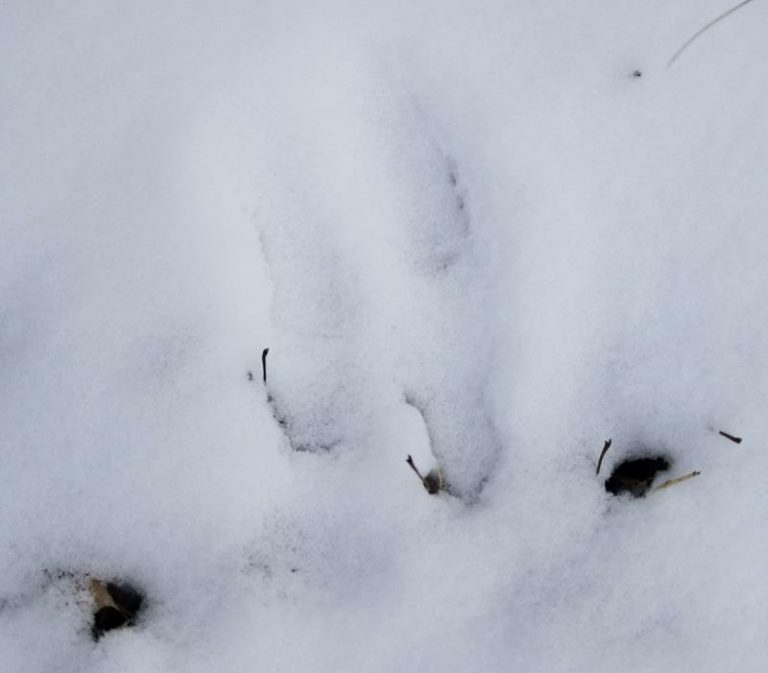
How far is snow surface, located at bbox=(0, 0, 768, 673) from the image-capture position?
1371 millimetres

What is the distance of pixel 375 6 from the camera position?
61.5 inches

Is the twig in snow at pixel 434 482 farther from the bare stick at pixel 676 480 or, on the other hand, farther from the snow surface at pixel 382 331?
the bare stick at pixel 676 480

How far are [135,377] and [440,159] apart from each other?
2.41 feet

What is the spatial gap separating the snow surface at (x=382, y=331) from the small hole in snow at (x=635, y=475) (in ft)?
0.08

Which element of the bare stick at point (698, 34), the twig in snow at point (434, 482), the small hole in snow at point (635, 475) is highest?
the bare stick at point (698, 34)

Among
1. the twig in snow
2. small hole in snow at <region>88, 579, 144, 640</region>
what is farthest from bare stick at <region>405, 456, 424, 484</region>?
small hole in snow at <region>88, 579, 144, 640</region>

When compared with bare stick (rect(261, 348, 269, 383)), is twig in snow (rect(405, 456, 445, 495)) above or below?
below

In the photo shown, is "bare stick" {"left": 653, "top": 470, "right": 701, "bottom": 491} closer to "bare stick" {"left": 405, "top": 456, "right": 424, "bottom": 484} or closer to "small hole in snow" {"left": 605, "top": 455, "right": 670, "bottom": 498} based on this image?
"small hole in snow" {"left": 605, "top": 455, "right": 670, "bottom": 498}

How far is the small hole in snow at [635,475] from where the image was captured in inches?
54.7

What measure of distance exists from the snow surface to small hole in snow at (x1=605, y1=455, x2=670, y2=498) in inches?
0.9

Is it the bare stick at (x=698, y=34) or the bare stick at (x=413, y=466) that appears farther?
the bare stick at (x=698, y=34)

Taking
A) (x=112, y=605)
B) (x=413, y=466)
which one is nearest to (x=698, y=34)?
(x=413, y=466)

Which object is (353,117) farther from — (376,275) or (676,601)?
(676,601)

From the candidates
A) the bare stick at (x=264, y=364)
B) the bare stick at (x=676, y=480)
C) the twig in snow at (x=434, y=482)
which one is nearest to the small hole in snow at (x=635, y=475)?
the bare stick at (x=676, y=480)
